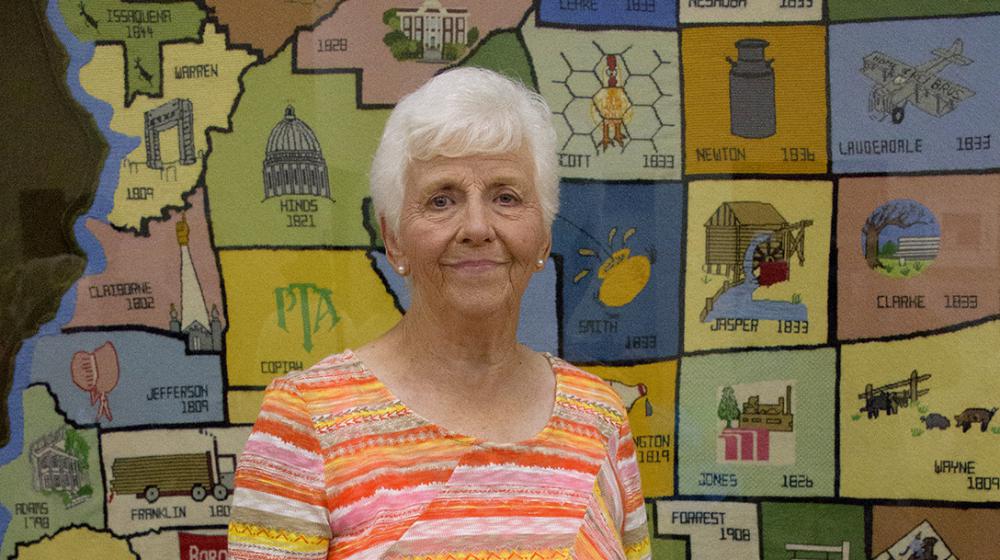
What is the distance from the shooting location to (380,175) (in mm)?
1694

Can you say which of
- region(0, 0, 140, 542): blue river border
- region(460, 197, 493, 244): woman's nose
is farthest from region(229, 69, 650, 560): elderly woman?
region(0, 0, 140, 542): blue river border

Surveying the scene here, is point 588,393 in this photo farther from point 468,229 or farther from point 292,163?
point 292,163

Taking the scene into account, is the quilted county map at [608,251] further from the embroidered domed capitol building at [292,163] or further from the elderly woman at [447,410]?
the elderly woman at [447,410]

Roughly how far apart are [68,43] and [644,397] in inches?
64.1

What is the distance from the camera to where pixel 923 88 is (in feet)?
7.64

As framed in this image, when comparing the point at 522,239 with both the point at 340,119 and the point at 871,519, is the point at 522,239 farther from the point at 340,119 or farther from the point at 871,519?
the point at 871,519

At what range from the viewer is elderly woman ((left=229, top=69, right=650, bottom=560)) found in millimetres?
1546

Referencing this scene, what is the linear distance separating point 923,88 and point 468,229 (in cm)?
133

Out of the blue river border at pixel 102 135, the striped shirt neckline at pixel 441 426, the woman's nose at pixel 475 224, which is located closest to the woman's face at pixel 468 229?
the woman's nose at pixel 475 224

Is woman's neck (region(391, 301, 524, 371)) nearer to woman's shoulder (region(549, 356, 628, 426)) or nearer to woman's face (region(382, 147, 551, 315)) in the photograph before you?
woman's face (region(382, 147, 551, 315))

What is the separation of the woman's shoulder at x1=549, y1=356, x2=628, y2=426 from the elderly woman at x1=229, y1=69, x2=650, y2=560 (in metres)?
0.02

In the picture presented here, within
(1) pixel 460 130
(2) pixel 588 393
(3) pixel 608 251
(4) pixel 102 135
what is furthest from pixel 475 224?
(4) pixel 102 135

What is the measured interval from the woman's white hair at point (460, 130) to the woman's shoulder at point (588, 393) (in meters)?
0.31

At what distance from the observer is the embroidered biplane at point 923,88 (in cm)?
233
